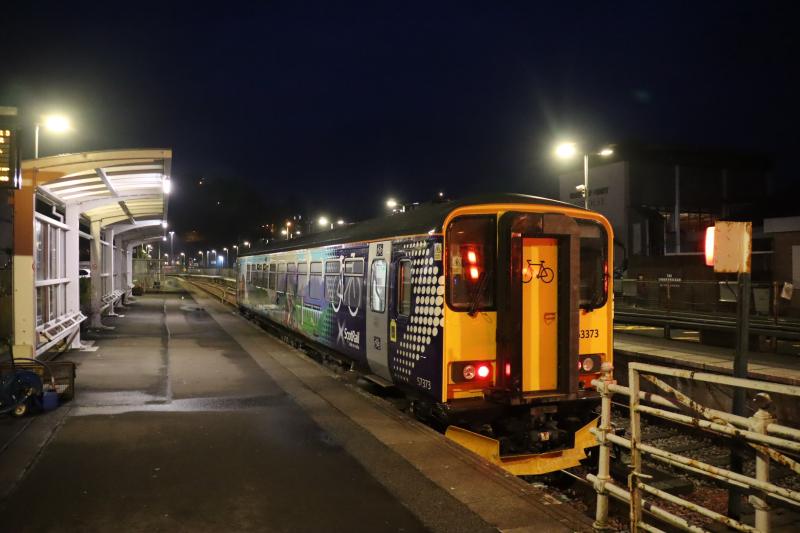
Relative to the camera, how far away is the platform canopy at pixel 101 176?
984 centimetres

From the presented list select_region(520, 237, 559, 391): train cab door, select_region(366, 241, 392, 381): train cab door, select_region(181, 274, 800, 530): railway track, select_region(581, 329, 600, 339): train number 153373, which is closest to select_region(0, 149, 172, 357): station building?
select_region(366, 241, 392, 381): train cab door

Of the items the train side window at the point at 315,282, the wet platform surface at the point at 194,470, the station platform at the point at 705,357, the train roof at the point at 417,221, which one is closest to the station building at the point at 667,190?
the station platform at the point at 705,357

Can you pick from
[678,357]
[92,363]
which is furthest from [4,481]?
[678,357]

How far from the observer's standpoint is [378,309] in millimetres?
Answer: 8398

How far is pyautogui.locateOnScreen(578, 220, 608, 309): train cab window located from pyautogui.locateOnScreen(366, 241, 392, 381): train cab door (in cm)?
246

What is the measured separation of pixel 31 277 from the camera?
9344 millimetres

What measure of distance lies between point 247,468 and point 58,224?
8472 millimetres

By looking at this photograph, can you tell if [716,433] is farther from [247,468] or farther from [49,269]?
[49,269]

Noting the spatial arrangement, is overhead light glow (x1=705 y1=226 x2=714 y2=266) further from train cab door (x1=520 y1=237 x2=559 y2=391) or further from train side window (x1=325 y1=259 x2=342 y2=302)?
train side window (x1=325 y1=259 x2=342 y2=302)

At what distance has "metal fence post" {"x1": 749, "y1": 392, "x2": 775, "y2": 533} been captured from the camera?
3.56 meters

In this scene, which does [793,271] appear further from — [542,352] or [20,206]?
[20,206]

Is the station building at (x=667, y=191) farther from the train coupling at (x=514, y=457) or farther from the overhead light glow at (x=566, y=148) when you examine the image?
the train coupling at (x=514, y=457)

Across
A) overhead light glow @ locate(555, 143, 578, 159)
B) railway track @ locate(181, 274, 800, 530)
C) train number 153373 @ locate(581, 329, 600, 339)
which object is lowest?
railway track @ locate(181, 274, 800, 530)

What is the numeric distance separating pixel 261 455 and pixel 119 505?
64.1 inches
